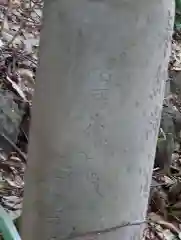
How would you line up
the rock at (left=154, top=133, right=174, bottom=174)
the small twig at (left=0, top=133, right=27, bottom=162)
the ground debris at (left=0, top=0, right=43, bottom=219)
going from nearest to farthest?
the ground debris at (left=0, top=0, right=43, bottom=219)
the small twig at (left=0, top=133, right=27, bottom=162)
the rock at (left=154, top=133, right=174, bottom=174)

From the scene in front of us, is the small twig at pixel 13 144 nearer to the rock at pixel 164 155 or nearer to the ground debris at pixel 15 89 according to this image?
the ground debris at pixel 15 89

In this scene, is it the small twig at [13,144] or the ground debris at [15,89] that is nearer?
the ground debris at [15,89]

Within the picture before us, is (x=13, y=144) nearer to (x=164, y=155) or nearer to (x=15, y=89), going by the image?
(x=15, y=89)

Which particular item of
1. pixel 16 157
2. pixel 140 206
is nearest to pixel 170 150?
pixel 16 157

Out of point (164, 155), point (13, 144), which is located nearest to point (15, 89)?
point (13, 144)

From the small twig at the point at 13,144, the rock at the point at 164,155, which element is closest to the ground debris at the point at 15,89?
the small twig at the point at 13,144

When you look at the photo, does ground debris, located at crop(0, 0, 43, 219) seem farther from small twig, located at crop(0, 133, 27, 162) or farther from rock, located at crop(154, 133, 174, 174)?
rock, located at crop(154, 133, 174, 174)

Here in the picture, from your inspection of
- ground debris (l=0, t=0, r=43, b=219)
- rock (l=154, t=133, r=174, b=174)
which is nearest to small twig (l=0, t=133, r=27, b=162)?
ground debris (l=0, t=0, r=43, b=219)

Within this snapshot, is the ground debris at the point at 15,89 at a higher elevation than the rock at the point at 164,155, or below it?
higher

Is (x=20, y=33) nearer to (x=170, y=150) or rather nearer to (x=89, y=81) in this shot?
(x=170, y=150)

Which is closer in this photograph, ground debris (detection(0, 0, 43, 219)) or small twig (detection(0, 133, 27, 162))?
ground debris (detection(0, 0, 43, 219))

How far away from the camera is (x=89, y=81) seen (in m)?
0.59

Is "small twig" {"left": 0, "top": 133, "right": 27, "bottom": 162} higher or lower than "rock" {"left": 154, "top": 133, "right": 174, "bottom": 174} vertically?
higher

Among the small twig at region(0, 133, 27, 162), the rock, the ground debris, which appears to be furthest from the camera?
the rock
